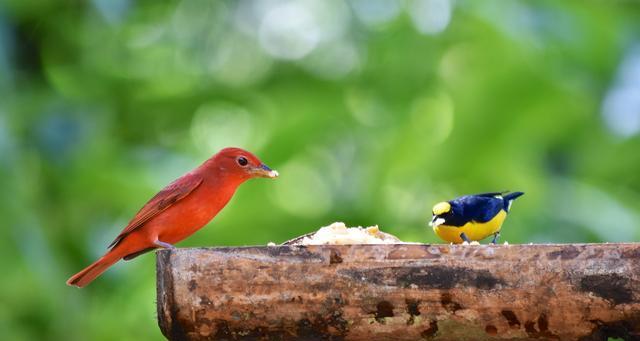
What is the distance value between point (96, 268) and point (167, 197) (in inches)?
12.7

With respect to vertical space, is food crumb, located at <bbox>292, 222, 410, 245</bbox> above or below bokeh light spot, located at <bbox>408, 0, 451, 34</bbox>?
below

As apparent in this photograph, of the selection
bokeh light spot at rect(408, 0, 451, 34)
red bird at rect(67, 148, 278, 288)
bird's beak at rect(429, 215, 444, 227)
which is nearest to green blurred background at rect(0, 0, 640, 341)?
bokeh light spot at rect(408, 0, 451, 34)

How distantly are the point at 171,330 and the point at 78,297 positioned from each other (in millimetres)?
3982

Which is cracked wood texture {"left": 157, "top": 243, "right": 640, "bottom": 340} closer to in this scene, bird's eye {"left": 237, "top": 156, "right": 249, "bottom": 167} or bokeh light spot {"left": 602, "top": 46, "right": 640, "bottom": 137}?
bird's eye {"left": 237, "top": 156, "right": 249, "bottom": 167}

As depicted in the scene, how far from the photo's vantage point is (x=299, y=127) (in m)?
5.21

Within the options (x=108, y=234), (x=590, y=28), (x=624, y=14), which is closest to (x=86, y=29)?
(x=108, y=234)

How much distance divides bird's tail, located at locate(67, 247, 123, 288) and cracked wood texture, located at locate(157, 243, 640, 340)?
3.16 feet

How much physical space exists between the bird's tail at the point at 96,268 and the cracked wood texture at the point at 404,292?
3.16ft

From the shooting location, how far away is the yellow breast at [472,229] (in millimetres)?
2148

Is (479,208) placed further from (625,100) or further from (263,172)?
(625,100)

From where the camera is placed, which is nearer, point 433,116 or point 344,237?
point 344,237

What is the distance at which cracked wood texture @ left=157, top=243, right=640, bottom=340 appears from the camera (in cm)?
141

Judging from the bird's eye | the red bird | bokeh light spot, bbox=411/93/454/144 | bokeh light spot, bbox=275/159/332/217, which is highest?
bokeh light spot, bbox=411/93/454/144

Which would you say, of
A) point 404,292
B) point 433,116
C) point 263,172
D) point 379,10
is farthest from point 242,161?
point 433,116
